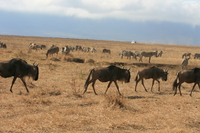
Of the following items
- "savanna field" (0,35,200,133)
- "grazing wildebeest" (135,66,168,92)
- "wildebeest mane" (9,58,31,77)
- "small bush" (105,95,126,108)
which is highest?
"wildebeest mane" (9,58,31,77)

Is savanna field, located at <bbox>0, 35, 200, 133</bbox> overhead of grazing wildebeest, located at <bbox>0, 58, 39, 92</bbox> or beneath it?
beneath

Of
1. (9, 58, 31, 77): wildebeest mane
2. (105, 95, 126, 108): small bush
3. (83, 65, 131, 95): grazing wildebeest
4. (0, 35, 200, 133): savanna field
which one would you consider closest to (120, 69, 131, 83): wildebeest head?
(83, 65, 131, 95): grazing wildebeest

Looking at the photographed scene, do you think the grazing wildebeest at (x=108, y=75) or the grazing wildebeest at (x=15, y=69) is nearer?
the grazing wildebeest at (x=15, y=69)

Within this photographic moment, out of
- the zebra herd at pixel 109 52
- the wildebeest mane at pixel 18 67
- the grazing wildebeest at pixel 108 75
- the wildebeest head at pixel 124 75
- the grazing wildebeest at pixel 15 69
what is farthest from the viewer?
the zebra herd at pixel 109 52

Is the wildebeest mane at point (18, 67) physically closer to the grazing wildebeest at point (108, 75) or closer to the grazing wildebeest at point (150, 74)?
the grazing wildebeest at point (108, 75)

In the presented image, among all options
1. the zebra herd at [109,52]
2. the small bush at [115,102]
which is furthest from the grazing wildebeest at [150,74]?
the zebra herd at [109,52]

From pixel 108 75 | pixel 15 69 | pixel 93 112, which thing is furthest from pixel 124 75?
pixel 15 69

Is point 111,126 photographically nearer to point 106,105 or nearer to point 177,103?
point 106,105

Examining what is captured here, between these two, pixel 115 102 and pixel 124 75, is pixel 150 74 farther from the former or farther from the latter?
pixel 115 102

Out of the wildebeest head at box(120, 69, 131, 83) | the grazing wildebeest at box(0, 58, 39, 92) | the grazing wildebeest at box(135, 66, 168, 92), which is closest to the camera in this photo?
the grazing wildebeest at box(0, 58, 39, 92)

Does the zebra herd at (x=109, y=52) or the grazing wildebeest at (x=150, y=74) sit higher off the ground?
the zebra herd at (x=109, y=52)

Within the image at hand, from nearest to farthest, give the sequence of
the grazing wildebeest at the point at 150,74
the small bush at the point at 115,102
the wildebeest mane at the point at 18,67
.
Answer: the small bush at the point at 115,102
the wildebeest mane at the point at 18,67
the grazing wildebeest at the point at 150,74

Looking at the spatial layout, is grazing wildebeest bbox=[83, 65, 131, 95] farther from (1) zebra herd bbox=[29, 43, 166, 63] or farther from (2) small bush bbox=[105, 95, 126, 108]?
(1) zebra herd bbox=[29, 43, 166, 63]

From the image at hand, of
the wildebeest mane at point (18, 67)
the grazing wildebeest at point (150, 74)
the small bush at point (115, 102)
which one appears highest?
the wildebeest mane at point (18, 67)
